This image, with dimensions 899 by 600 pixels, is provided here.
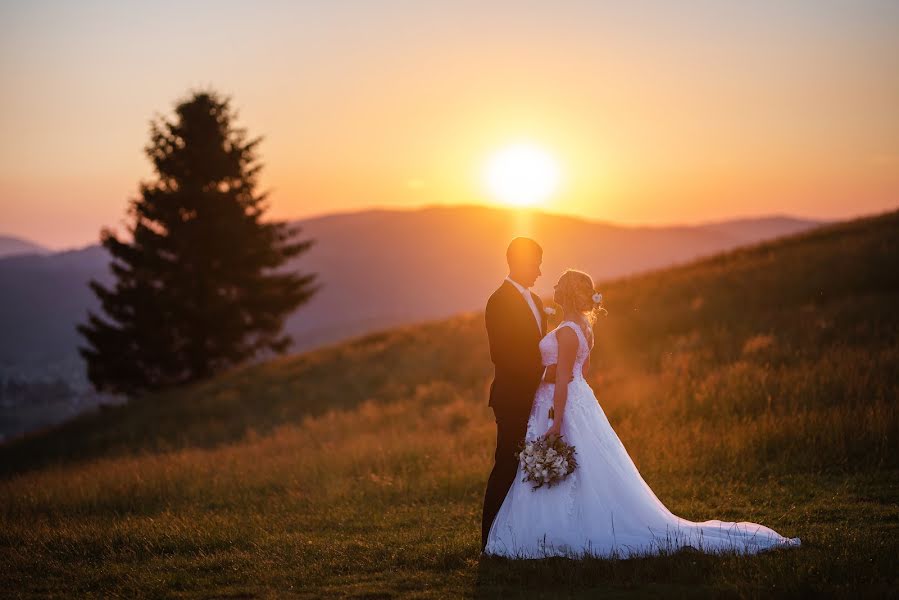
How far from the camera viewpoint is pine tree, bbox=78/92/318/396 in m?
34.6

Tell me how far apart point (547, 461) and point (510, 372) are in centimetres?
86

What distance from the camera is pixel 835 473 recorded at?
33.0 ft

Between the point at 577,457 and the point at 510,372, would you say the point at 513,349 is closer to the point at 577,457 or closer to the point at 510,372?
the point at 510,372

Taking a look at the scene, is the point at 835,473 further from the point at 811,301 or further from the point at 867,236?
the point at 867,236

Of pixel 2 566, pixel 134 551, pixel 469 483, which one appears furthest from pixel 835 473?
pixel 2 566

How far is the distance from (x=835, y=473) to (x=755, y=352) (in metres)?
6.98

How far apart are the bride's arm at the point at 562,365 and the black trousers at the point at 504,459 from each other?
0.32 metres

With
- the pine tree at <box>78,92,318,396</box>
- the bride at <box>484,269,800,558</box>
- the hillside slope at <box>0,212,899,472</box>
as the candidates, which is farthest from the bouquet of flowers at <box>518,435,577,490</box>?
the pine tree at <box>78,92,318,396</box>

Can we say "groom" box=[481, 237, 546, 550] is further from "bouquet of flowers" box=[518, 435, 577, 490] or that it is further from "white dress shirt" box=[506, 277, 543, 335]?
"bouquet of flowers" box=[518, 435, 577, 490]

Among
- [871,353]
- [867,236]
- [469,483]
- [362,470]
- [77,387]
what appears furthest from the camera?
[77,387]

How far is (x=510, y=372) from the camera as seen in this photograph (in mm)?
7199

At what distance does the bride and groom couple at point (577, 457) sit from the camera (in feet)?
22.7

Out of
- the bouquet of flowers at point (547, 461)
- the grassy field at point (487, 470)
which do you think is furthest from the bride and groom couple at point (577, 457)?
the grassy field at point (487, 470)

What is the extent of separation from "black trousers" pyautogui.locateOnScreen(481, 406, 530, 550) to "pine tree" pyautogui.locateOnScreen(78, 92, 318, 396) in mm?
28869
